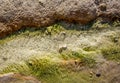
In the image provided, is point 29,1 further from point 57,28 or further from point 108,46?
point 108,46

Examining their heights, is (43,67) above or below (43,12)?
below

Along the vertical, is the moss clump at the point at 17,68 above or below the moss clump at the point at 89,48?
below

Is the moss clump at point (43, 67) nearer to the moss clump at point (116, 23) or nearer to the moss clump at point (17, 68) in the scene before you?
the moss clump at point (17, 68)

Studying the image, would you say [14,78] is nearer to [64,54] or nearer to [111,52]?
[64,54]

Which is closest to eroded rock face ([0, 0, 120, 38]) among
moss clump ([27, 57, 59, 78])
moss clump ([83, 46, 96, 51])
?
moss clump ([83, 46, 96, 51])

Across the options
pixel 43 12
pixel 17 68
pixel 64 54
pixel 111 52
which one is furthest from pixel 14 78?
pixel 111 52

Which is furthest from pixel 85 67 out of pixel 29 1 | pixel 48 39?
pixel 29 1

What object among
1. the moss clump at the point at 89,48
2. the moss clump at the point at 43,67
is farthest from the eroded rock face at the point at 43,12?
the moss clump at the point at 43,67
